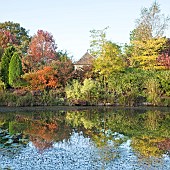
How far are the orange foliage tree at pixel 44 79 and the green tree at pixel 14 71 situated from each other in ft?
4.69

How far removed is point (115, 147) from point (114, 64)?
15.9 meters

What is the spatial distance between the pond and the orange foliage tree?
5727mm

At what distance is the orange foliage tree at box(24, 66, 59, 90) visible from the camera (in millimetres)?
24864

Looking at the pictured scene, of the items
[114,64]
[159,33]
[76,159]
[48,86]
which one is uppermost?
[159,33]

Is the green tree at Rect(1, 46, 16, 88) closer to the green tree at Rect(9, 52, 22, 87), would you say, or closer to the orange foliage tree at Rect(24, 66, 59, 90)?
the green tree at Rect(9, 52, 22, 87)

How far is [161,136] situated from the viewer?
1301cm

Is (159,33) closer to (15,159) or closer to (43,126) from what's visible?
(43,126)

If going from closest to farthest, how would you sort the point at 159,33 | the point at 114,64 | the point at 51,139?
the point at 51,139
the point at 114,64
the point at 159,33

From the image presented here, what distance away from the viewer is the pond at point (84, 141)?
8.81 metres

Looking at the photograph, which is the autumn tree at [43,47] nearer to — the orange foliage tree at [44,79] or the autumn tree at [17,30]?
the autumn tree at [17,30]

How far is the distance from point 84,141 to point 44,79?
44.8 feet

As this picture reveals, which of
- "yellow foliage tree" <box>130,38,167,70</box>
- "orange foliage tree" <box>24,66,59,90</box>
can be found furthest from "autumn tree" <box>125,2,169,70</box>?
"orange foliage tree" <box>24,66,59,90</box>

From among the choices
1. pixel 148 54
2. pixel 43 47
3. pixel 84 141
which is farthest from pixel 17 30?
pixel 84 141

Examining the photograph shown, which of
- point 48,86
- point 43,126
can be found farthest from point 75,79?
point 43,126
